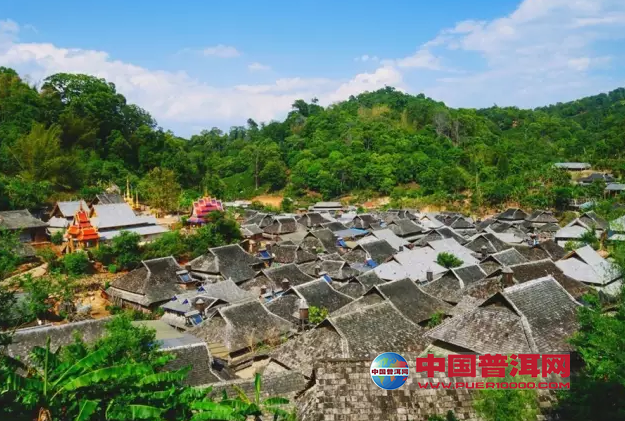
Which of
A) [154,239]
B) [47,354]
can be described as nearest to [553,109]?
[154,239]

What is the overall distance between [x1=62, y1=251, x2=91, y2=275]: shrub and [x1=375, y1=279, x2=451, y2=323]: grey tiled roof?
18.0 meters

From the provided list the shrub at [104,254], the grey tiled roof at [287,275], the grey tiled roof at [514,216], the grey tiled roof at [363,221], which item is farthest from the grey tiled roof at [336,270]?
the grey tiled roof at [514,216]

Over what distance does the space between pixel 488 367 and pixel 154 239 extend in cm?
2840

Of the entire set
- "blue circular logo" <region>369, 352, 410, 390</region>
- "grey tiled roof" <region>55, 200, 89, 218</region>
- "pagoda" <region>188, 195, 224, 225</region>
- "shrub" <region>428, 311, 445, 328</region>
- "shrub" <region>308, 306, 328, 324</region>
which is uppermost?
"grey tiled roof" <region>55, 200, 89, 218</region>

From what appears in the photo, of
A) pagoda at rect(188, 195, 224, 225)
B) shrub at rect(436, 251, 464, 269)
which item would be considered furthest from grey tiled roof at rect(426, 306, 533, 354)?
pagoda at rect(188, 195, 224, 225)

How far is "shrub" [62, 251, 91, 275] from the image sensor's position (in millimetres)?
27812

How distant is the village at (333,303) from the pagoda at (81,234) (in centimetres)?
9

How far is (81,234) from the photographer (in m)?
30.4

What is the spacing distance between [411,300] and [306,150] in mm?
64337

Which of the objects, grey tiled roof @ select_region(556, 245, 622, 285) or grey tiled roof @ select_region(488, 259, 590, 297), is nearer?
grey tiled roof @ select_region(488, 259, 590, 297)

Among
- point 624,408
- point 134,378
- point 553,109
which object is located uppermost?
point 553,109

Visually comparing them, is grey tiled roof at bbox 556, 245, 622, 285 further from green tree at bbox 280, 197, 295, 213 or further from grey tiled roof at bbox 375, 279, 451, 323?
green tree at bbox 280, 197, 295, 213

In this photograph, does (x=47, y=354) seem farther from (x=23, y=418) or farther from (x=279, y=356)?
(x=279, y=356)

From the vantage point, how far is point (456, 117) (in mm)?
94812
